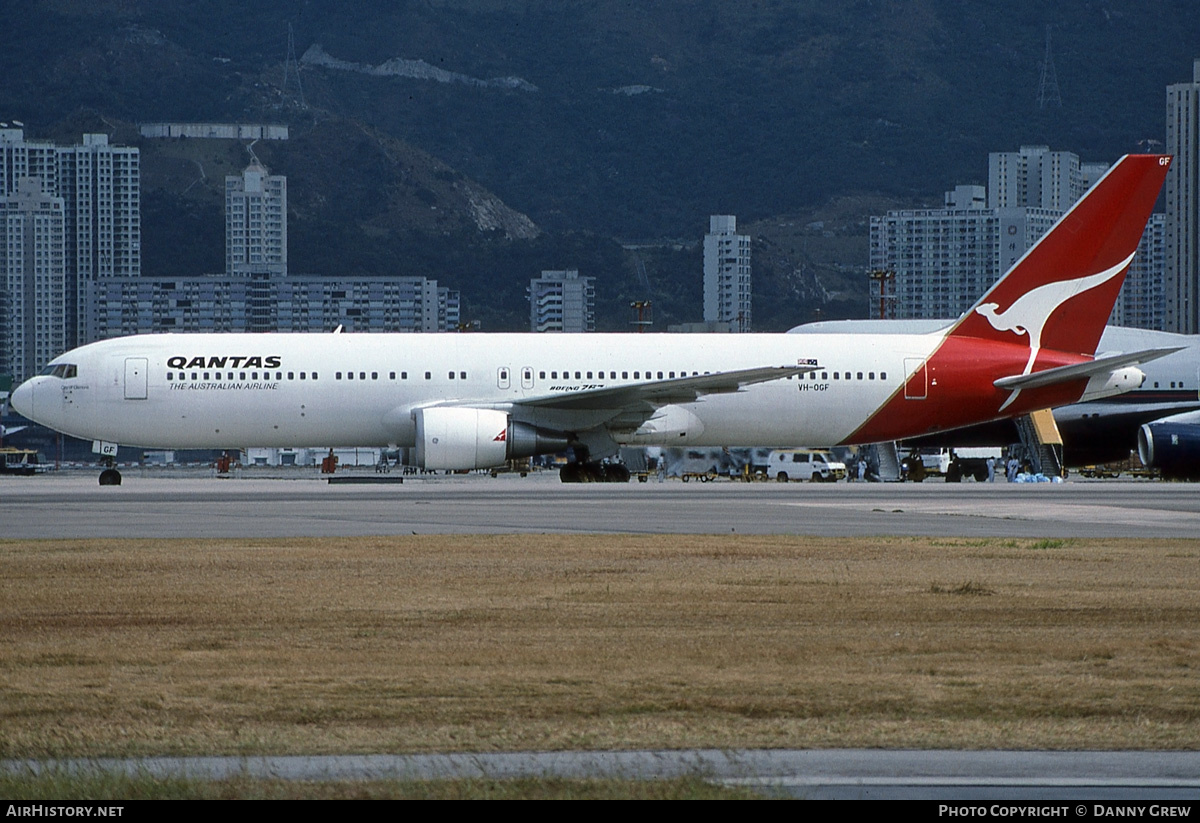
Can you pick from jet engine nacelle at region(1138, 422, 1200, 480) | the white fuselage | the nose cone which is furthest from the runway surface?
jet engine nacelle at region(1138, 422, 1200, 480)

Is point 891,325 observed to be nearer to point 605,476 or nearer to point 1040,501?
point 605,476

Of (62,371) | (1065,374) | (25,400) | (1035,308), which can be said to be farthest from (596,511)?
(25,400)

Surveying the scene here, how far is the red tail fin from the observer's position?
4003 cm

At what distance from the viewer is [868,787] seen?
25.0 feet

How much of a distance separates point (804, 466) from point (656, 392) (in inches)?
1244

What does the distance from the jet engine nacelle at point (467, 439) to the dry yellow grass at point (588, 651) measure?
1701cm

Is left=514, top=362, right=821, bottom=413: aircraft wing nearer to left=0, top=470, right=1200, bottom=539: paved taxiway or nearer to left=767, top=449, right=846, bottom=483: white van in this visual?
left=0, top=470, right=1200, bottom=539: paved taxiway

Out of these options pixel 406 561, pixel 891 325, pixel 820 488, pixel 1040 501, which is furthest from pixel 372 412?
pixel 891 325

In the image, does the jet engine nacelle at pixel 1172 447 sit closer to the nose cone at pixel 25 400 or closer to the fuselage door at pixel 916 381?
the fuselage door at pixel 916 381

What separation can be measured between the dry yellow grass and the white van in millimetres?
47501

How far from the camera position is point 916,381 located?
1549 inches

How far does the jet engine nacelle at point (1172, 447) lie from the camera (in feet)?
128

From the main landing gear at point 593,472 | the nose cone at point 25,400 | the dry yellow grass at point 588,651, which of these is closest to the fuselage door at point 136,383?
the nose cone at point 25,400

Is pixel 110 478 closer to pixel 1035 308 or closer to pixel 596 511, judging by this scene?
pixel 596 511
